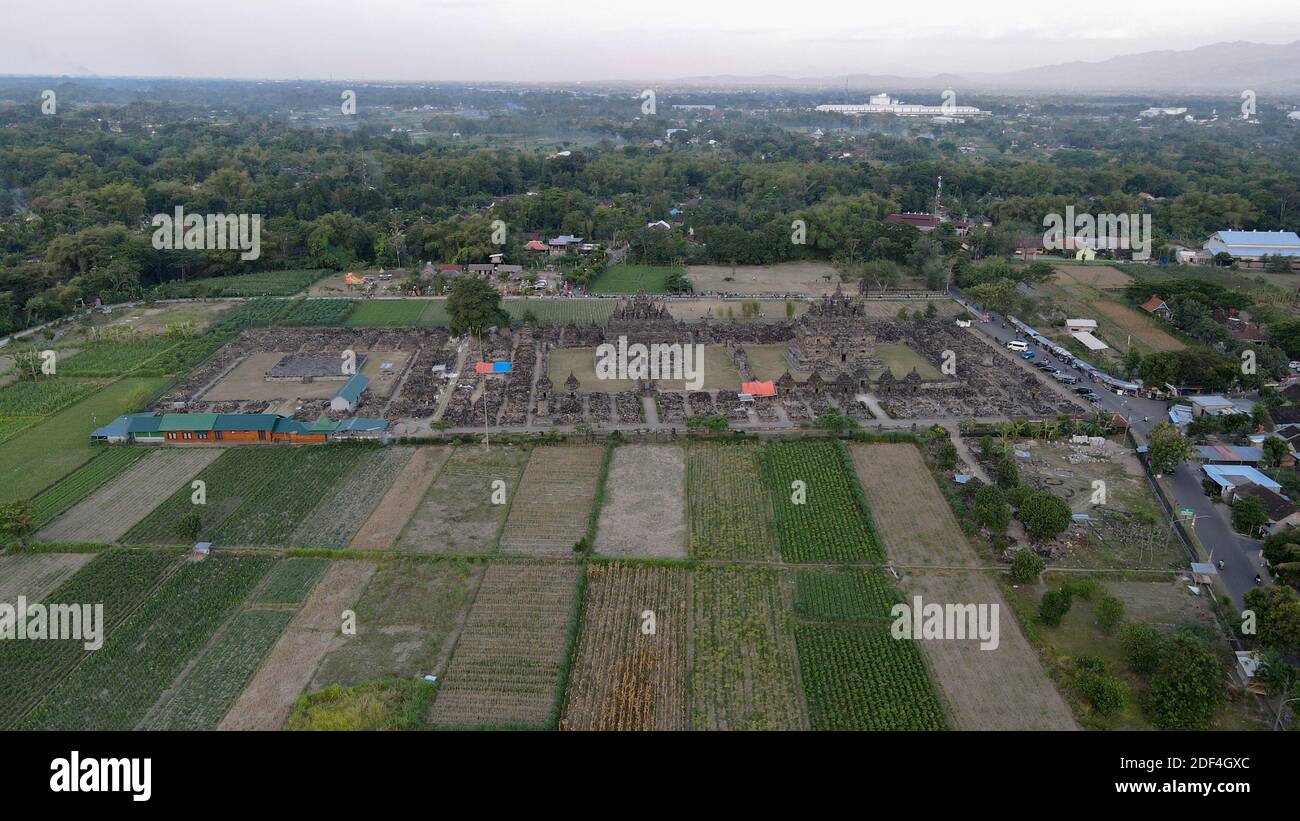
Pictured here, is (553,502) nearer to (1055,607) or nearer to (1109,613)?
(1055,607)

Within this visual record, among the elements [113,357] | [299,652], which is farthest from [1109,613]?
[113,357]

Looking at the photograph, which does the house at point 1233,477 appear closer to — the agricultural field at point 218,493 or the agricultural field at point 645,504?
the agricultural field at point 645,504

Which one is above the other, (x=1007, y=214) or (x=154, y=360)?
(x=1007, y=214)

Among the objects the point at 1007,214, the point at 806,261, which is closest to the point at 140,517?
the point at 806,261

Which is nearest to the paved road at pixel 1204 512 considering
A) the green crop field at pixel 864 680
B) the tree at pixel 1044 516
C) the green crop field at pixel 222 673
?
the tree at pixel 1044 516

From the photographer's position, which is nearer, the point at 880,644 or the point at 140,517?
the point at 880,644

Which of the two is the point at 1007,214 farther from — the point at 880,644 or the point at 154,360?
the point at 154,360
